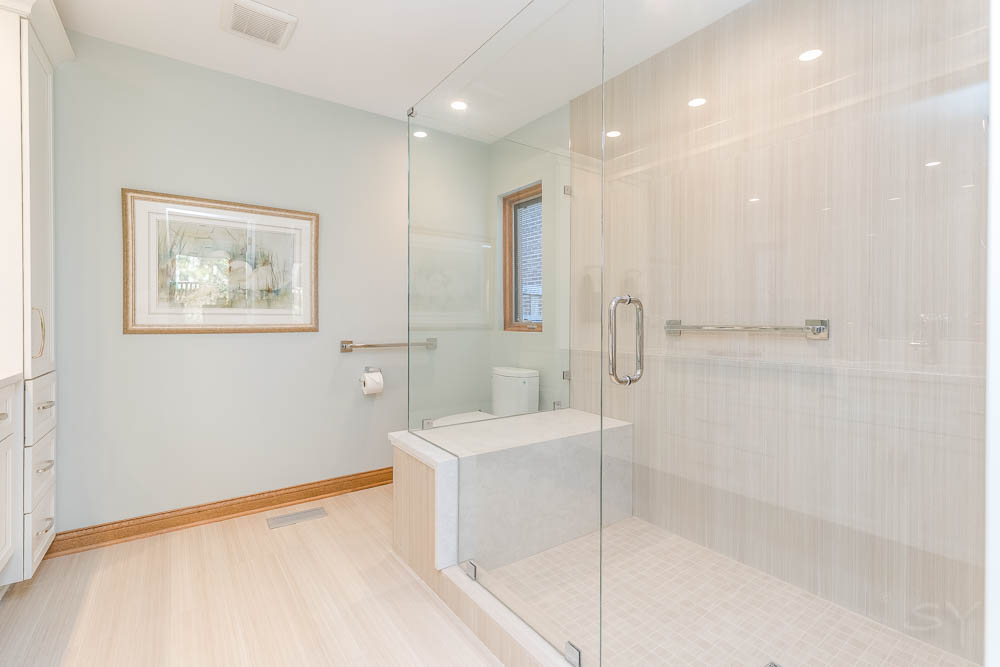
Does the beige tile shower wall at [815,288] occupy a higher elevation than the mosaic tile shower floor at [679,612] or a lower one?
higher

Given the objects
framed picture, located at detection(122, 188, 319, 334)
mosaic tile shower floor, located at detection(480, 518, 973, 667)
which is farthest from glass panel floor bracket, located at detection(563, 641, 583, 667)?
framed picture, located at detection(122, 188, 319, 334)

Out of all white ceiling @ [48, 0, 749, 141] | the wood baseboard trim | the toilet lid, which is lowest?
the wood baseboard trim

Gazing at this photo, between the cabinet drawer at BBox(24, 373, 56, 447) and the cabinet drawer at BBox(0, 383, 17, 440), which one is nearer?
the cabinet drawer at BBox(0, 383, 17, 440)

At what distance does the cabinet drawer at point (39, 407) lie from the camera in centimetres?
169

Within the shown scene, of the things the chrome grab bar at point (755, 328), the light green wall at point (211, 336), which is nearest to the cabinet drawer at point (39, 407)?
the light green wall at point (211, 336)

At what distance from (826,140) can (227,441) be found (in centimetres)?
294

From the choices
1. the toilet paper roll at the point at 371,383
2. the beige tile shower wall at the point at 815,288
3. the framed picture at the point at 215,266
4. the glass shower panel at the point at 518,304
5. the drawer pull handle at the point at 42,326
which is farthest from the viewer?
the toilet paper roll at the point at 371,383

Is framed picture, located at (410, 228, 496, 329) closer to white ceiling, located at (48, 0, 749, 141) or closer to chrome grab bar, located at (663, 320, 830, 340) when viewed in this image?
white ceiling, located at (48, 0, 749, 141)

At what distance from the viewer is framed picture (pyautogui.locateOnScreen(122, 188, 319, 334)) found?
2213 millimetres

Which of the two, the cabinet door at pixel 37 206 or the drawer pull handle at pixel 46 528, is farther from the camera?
the drawer pull handle at pixel 46 528

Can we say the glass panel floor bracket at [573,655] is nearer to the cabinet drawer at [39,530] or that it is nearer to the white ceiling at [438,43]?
the white ceiling at [438,43]

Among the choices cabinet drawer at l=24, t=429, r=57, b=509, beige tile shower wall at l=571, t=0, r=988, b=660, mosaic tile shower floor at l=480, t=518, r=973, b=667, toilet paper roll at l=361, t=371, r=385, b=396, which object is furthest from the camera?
toilet paper roll at l=361, t=371, r=385, b=396

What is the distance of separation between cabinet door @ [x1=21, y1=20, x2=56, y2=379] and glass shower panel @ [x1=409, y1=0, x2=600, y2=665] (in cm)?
142

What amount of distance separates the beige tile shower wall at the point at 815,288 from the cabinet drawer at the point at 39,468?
205 cm
